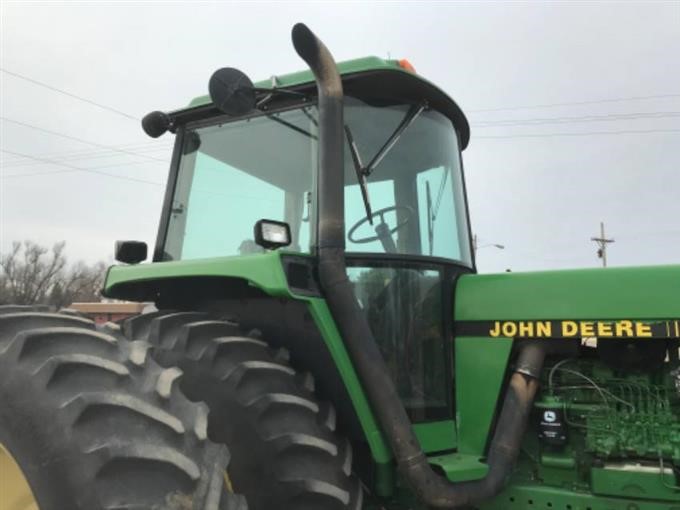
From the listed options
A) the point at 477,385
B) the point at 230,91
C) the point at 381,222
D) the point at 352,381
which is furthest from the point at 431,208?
the point at 230,91

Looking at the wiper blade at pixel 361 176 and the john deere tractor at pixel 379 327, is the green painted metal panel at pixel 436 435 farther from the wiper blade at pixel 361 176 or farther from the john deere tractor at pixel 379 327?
the wiper blade at pixel 361 176

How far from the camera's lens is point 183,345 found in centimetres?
236

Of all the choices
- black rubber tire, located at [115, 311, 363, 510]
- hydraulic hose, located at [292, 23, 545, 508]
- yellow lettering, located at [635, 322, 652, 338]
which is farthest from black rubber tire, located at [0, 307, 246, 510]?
yellow lettering, located at [635, 322, 652, 338]

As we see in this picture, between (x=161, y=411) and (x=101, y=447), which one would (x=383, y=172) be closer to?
(x=161, y=411)

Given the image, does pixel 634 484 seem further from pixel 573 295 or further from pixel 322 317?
pixel 322 317

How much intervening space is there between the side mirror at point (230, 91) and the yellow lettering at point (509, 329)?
5.02 ft

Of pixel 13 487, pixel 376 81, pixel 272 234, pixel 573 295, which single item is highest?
pixel 376 81

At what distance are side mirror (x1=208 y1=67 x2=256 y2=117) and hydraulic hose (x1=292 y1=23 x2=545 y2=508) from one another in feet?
0.86

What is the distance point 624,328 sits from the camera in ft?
8.96

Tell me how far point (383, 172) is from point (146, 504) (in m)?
1.76

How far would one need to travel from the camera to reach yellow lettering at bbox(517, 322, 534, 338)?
288cm

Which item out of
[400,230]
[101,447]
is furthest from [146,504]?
[400,230]

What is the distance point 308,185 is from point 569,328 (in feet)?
4.44

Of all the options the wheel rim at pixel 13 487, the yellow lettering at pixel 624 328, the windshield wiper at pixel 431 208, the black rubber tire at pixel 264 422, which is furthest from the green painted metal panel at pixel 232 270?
the yellow lettering at pixel 624 328
